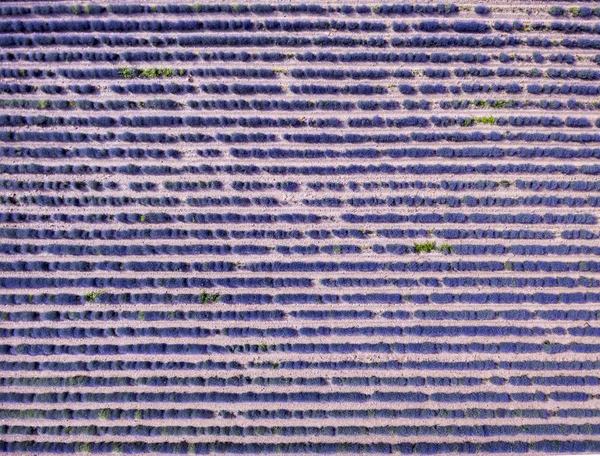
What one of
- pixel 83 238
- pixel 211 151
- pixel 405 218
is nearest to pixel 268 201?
pixel 211 151

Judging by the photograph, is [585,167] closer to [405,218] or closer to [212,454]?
[405,218]

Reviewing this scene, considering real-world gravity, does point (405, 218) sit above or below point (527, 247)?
above

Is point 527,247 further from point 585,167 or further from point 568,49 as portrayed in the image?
point 568,49

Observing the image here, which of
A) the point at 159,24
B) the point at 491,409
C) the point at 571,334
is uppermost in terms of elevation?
the point at 159,24

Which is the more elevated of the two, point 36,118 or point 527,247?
point 36,118

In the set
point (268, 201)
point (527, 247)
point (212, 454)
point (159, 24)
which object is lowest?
point (212, 454)

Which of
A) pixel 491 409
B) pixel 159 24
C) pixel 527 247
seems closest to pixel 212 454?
pixel 491 409
